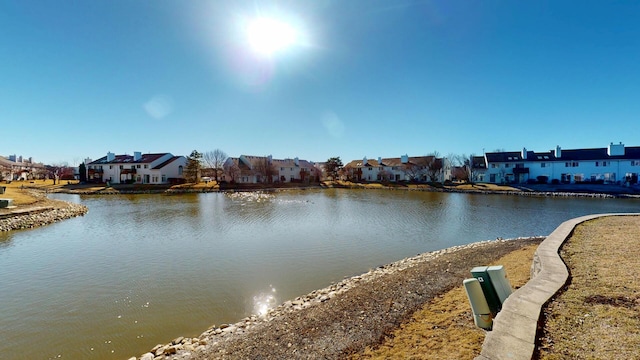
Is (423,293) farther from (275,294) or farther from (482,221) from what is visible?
(482,221)

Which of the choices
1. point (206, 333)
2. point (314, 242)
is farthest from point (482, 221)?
point (206, 333)

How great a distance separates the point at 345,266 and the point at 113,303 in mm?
7337

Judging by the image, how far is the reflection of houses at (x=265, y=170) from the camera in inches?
2253

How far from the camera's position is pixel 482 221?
2066 centimetres

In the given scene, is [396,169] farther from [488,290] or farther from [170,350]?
[170,350]

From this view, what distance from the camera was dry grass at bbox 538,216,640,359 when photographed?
336 cm

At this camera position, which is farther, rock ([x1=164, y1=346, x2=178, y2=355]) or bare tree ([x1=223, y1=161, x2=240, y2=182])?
bare tree ([x1=223, y1=161, x2=240, y2=182])

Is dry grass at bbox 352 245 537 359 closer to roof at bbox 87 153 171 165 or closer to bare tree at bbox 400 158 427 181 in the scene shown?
bare tree at bbox 400 158 427 181

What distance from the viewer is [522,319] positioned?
3.78 metres

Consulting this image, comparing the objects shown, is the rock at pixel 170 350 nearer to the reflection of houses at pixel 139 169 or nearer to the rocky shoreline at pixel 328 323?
the rocky shoreline at pixel 328 323

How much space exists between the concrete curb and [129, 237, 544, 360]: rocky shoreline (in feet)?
6.62

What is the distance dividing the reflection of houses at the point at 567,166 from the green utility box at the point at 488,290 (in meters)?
57.6

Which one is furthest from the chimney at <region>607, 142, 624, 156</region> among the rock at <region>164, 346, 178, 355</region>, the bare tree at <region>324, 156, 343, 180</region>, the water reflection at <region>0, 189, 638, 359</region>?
the rock at <region>164, 346, 178, 355</region>

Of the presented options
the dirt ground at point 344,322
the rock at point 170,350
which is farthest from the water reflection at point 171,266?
the dirt ground at point 344,322
